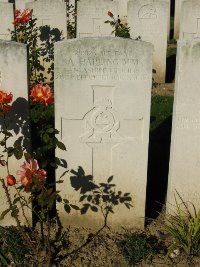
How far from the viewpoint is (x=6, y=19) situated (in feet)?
28.4

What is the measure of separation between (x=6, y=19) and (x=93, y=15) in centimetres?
165

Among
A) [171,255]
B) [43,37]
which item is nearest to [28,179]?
[171,255]

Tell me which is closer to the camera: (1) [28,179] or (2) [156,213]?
(1) [28,179]

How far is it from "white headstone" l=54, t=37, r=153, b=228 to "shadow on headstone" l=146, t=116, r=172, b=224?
466mm

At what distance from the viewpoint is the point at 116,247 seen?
453 centimetres

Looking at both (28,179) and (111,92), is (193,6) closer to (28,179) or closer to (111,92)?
(111,92)

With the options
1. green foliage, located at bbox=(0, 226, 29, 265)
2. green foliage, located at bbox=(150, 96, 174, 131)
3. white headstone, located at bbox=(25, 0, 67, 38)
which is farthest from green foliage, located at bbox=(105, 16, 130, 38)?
green foliage, located at bbox=(0, 226, 29, 265)

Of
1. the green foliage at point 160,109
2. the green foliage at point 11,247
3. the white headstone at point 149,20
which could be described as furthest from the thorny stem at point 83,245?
the white headstone at point 149,20

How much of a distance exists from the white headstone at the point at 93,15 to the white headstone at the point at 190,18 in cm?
130

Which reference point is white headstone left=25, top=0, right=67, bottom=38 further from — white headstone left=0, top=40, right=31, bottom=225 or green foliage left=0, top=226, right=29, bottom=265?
green foliage left=0, top=226, right=29, bottom=265

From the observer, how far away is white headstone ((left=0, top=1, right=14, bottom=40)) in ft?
28.2

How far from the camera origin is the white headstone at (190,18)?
8703 mm

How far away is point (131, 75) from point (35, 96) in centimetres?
89

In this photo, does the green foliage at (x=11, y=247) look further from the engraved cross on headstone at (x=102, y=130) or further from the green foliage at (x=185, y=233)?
the green foliage at (x=185, y=233)
